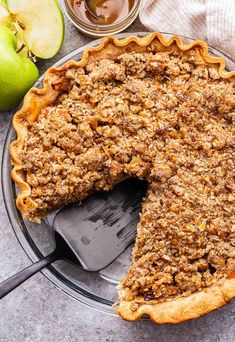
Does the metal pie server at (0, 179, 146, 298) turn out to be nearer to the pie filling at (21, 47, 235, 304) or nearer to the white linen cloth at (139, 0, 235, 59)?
the pie filling at (21, 47, 235, 304)

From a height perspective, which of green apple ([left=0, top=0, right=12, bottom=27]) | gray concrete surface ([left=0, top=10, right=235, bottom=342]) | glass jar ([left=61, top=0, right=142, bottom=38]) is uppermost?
green apple ([left=0, top=0, right=12, bottom=27])

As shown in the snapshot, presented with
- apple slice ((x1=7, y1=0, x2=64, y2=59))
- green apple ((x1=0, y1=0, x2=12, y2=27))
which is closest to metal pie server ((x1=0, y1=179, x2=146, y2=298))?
apple slice ((x1=7, y1=0, x2=64, y2=59))

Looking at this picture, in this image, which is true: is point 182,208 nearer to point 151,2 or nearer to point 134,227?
point 134,227

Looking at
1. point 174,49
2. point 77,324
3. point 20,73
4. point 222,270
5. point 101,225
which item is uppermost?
point 20,73

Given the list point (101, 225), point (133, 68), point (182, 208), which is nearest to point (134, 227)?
point (101, 225)

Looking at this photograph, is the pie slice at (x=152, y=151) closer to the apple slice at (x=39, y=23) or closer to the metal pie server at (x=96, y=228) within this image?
the metal pie server at (x=96, y=228)

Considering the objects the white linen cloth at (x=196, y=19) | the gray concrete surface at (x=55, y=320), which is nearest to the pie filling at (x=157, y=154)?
the white linen cloth at (x=196, y=19)
